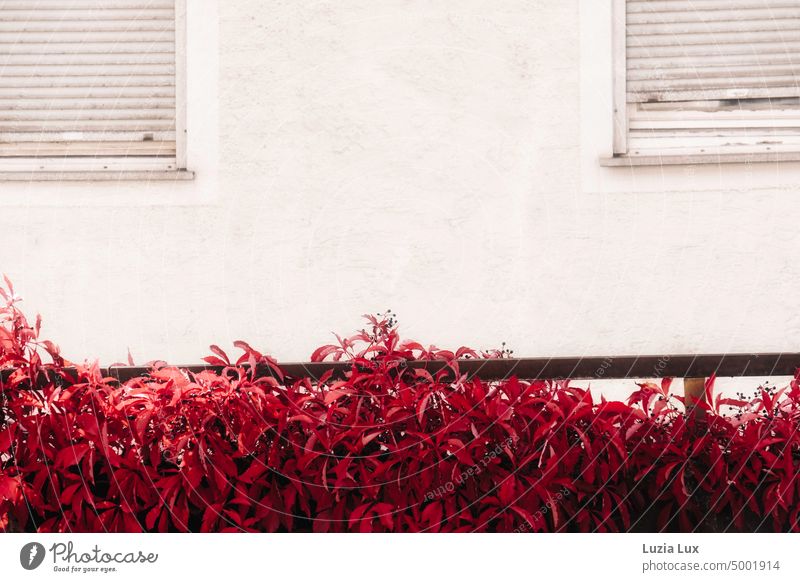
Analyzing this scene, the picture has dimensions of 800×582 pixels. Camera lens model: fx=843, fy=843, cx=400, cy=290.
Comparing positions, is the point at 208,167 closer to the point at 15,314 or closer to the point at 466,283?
the point at 466,283

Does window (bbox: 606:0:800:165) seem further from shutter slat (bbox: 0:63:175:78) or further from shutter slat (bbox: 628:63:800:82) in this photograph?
shutter slat (bbox: 0:63:175:78)

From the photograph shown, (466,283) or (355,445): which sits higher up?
(466,283)

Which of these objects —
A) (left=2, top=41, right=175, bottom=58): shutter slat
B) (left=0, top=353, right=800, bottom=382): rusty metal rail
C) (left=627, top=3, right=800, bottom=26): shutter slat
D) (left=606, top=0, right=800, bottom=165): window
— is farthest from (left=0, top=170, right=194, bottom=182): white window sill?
(left=627, top=3, right=800, bottom=26): shutter slat

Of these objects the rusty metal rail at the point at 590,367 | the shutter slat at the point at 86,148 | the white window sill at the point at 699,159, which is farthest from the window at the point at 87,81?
the white window sill at the point at 699,159

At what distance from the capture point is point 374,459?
2182 mm

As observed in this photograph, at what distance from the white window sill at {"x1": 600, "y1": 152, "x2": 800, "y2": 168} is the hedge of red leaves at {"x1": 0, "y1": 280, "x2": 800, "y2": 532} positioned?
1.83 metres

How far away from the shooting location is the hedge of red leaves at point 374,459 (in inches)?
85.7

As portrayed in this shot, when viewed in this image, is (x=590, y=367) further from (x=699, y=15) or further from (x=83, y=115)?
(x=83, y=115)

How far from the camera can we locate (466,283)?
3953 mm

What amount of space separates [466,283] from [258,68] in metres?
1.40

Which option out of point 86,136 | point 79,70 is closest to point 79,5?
point 79,70

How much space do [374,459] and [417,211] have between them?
6.38ft
